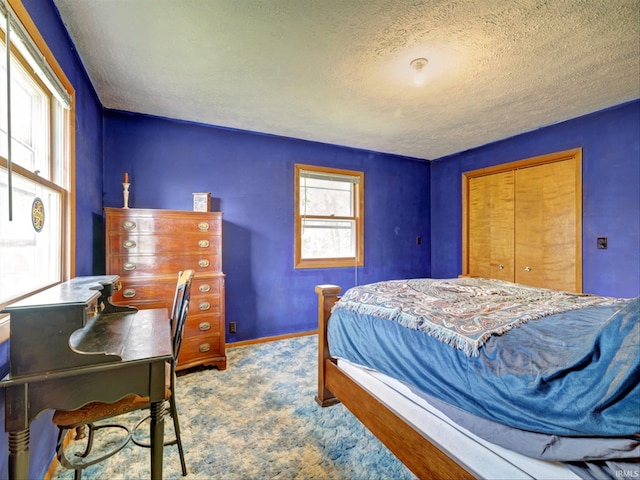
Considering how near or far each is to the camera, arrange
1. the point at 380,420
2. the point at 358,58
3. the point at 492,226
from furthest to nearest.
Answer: the point at 492,226, the point at 358,58, the point at 380,420

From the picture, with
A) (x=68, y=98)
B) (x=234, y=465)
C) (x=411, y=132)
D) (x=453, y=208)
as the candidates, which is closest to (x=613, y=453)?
(x=234, y=465)

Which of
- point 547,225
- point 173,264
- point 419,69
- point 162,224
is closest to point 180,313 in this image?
point 173,264

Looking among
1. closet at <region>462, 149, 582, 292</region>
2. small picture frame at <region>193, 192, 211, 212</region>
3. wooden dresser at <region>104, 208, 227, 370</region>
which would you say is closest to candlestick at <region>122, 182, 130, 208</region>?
wooden dresser at <region>104, 208, 227, 370</region>

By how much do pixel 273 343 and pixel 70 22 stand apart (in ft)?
10.6

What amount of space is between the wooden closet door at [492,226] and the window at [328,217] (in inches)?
62.7

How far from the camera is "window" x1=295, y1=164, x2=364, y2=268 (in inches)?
153

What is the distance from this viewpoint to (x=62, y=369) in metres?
1.06

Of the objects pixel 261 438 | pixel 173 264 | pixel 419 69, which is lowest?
pixel 261 438

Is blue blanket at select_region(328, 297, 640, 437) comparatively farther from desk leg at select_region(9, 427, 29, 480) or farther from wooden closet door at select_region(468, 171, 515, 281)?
wooden closet door at select_region(468, 171, 515, 281)

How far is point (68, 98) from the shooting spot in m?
1.81

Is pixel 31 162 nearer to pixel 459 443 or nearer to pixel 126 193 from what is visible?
pixel 126 193

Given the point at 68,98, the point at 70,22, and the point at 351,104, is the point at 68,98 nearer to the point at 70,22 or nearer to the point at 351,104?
the point at 70,22

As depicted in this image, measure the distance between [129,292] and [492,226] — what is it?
13.9 feet

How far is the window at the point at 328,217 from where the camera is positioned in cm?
390
